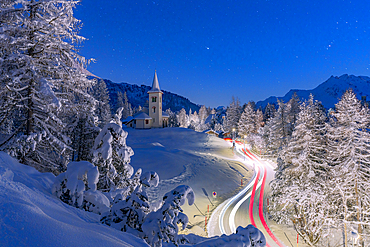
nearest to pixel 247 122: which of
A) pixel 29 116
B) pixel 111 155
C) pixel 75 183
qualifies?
pixel 111 155

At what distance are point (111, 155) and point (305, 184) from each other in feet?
49.7

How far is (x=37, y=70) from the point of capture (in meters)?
6.17

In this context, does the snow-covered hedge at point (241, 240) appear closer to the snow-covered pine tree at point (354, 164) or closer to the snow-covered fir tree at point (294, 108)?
the snow-covered pine tree at point (354, 164)

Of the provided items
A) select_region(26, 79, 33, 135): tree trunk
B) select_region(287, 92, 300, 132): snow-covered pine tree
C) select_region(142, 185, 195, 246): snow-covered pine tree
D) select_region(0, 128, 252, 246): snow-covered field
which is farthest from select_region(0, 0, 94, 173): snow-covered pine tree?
select_region(287, 92, 300, 132): snow-covered pine tree

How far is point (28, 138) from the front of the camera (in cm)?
611

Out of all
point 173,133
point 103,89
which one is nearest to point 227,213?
point 173,133

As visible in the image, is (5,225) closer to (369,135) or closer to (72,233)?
(72,233)

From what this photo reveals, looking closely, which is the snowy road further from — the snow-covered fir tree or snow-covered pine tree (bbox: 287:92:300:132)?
the snow-covered fir tree

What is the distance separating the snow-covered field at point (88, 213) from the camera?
207 centimetres

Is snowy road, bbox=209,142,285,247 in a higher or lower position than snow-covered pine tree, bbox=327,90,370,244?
lower

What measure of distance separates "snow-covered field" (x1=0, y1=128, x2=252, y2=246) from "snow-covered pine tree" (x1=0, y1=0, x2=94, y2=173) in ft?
5.68

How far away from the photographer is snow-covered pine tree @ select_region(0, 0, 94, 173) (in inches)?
228

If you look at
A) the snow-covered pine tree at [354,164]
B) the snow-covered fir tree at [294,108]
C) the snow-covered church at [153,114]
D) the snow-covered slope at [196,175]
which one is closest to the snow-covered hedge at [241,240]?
the snow-covered slope at [196,175]

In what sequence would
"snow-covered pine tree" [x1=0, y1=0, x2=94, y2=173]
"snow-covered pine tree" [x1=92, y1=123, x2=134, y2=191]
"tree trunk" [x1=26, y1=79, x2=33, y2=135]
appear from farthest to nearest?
1. "snow-covered pine tree" [x1=92, y1=123, x2=134, y2=191]
2. "tree trunk" [x1=26, y1=79, x2=33, y2=135]
3. "snow-covered pine tree" [x1=0, y1=0, x2=94, y2=173]
